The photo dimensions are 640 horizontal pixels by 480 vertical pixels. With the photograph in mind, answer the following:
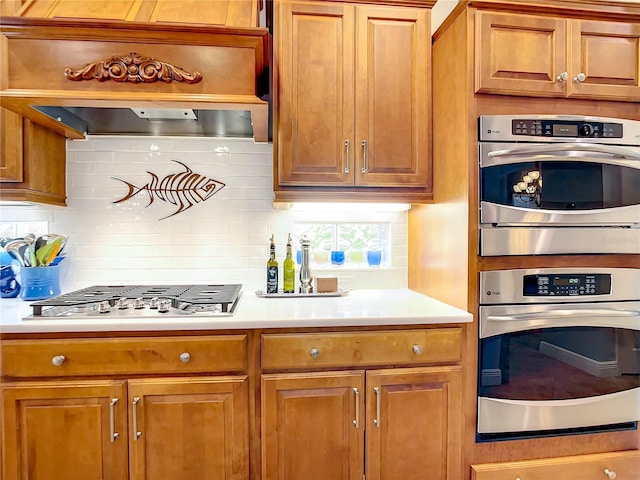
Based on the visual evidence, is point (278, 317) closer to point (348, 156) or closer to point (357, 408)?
point (357, 408)

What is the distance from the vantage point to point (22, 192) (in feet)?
5.36

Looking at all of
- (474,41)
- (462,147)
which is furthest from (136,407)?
(474,41)

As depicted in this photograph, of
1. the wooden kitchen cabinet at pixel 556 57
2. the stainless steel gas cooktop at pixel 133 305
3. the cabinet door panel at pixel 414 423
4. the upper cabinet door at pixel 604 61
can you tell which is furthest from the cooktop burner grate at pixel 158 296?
the upper cabinet door at pixel 604 61

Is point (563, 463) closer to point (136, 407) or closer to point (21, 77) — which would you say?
point (136, 407)

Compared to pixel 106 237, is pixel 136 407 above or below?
below

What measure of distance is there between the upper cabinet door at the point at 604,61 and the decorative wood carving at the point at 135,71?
1575 millimetres

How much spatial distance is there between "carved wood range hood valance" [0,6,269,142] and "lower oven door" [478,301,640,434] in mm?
1400

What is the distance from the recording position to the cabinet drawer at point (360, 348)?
1.40 m

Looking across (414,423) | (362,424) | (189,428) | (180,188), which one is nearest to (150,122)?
(180,188)

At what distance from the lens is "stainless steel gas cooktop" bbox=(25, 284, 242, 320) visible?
1.38 metres

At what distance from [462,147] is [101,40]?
4.92 ft

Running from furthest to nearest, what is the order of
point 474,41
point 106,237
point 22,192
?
point 106,237, point 22,192, point 474,41

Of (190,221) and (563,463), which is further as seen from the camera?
(190,221)

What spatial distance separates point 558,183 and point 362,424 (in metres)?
1.27
